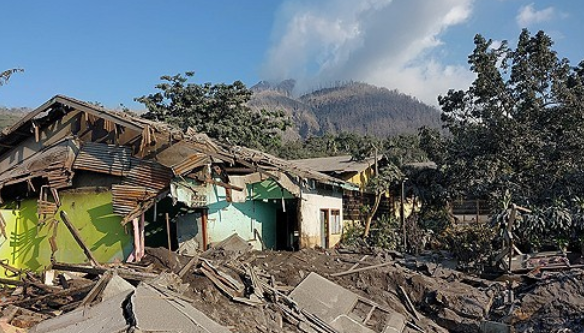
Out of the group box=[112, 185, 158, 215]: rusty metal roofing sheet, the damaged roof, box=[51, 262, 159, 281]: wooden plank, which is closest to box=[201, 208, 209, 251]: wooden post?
the damaged roof

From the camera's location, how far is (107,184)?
12164mm

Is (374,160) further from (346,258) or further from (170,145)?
(170,145)

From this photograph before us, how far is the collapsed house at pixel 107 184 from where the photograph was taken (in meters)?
11.8

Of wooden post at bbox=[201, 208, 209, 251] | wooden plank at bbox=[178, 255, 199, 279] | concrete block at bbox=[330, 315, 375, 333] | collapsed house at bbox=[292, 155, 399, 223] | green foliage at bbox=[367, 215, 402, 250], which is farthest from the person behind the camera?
collapsed house at bbox=[292, 155, 399, 223]

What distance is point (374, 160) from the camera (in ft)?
69.3

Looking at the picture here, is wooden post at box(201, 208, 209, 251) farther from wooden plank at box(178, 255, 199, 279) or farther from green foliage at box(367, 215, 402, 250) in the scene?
green foliage at box(367, 215, 402, 250)

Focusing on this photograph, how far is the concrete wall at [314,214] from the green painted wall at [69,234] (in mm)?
6042

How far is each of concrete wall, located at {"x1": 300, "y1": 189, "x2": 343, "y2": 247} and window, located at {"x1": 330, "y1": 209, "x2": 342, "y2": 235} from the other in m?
0.16

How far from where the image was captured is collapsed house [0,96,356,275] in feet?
38.7

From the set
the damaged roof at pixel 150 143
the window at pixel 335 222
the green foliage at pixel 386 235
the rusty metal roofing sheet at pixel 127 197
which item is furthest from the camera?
the window at pixel 335 222

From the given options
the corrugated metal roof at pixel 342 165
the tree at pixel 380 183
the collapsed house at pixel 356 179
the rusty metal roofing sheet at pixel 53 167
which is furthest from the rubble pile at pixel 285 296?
the corrugated metal roof at pixel 342 165

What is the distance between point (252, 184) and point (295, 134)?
415 feet

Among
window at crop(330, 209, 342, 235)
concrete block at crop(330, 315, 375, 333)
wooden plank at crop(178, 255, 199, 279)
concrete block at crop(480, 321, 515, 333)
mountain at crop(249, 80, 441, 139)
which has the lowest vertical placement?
concrete block at crop(480, 321, 515, 333)

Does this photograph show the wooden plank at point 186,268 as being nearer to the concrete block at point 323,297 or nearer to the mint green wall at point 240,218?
the concrete block at point 323,297
